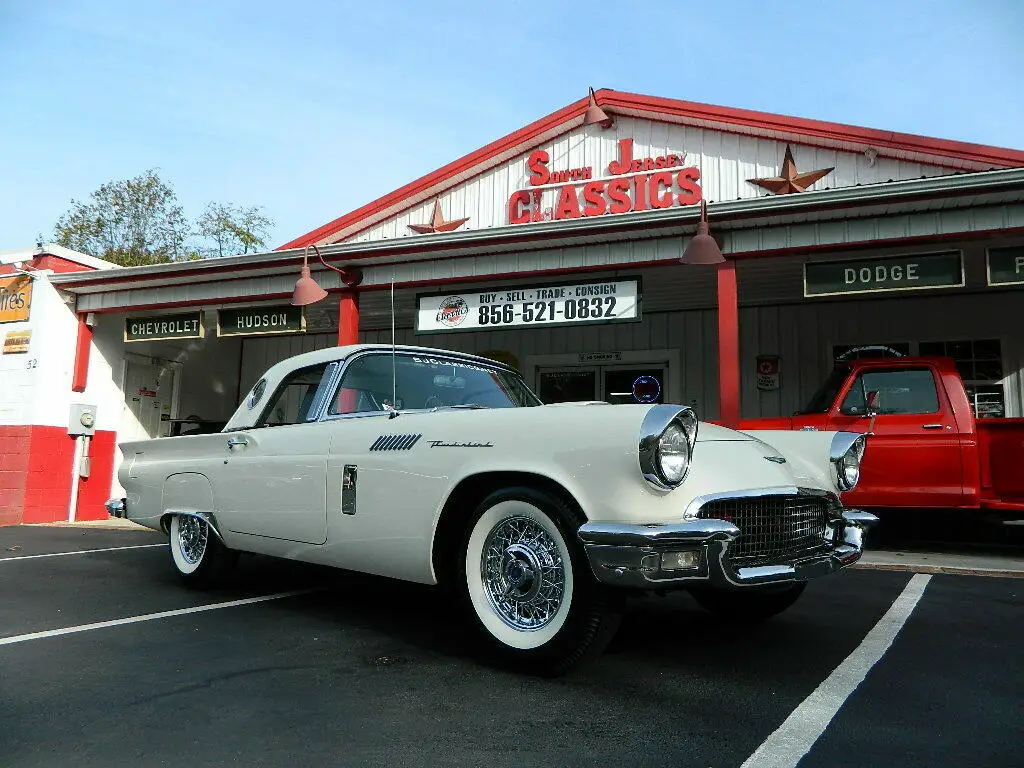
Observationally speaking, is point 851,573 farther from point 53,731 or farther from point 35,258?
point 35,258

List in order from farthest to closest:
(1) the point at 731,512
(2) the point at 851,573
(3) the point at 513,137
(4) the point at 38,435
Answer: (3) the point at 513,137
(4) the point at 38,435
(2) the point at 851,573
(1) the point at 731,512

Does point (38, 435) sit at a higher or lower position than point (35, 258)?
lower

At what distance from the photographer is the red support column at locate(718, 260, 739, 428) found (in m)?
7.25

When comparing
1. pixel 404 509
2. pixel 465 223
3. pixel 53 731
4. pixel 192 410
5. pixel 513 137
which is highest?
pixel 513 137

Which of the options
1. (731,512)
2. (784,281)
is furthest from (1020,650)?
(784,281)

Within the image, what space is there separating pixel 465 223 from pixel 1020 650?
10452 mm

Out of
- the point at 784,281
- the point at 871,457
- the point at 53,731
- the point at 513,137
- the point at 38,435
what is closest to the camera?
the point at 53,731

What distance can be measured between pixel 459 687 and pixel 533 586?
45 centimetres

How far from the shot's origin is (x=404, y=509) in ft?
11.0

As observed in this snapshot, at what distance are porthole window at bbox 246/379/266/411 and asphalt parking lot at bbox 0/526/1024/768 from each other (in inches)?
45.1

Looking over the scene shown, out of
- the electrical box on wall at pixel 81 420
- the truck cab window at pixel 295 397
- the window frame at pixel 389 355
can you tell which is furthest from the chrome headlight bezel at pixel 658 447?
the electrical box on wall at pixel 81 420

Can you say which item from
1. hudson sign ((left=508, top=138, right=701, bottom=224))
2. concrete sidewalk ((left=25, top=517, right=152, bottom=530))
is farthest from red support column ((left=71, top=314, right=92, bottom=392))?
hudson sign ((left=508, top=138, right=701, bottom=224))

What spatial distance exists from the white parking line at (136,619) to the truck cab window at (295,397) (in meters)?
1.04

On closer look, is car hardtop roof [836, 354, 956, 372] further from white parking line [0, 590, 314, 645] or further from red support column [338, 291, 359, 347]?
red support column [338, 291, 359, 347]
